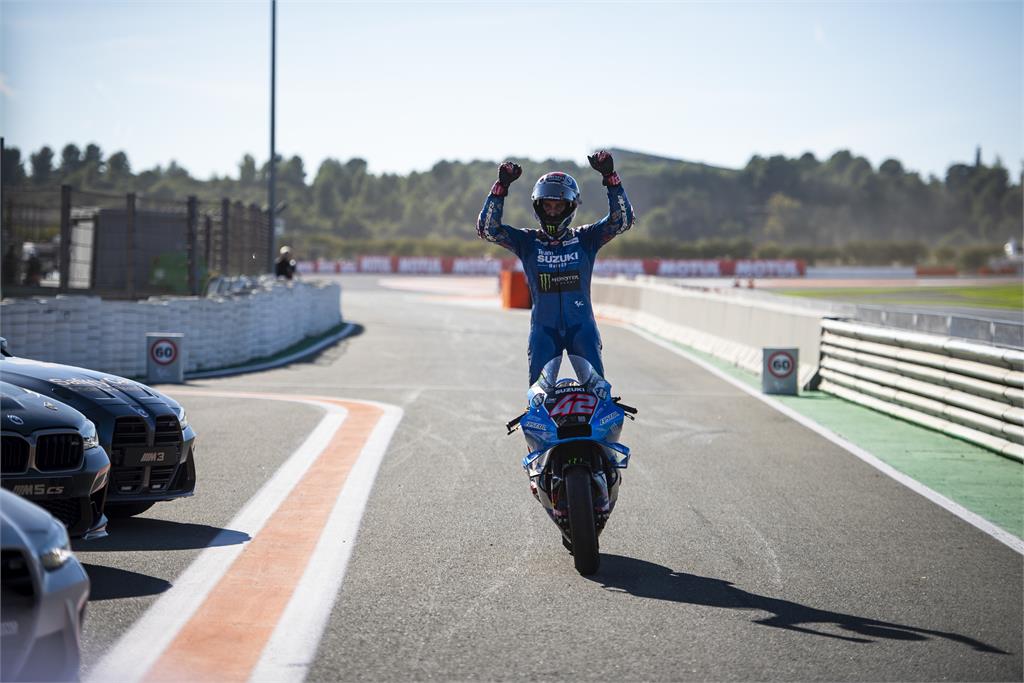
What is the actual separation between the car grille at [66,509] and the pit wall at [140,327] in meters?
9.25

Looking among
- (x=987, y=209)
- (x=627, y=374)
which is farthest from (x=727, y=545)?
(x=987, y=209)

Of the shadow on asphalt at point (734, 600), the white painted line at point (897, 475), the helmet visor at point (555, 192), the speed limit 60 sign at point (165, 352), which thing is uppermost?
the helmet visor at point (555, 192)

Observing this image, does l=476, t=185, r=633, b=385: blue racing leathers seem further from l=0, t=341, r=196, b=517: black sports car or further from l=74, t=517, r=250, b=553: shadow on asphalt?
l=0, t=341, r=196, b=517: black sports car

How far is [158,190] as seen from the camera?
94562mm

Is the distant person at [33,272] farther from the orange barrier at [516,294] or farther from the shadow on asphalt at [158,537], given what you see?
the shadow on asphalt at [158,537]

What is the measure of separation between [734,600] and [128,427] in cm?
369

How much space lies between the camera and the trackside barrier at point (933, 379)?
11430mm

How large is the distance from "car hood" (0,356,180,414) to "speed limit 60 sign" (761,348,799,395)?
33.5ft

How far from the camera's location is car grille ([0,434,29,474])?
246 inches

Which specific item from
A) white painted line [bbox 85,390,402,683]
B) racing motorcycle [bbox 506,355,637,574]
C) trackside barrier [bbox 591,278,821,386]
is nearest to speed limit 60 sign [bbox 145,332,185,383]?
white painted line [bbox 85,390,402,683]

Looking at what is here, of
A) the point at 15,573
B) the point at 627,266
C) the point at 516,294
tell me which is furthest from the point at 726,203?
the point at 15,573

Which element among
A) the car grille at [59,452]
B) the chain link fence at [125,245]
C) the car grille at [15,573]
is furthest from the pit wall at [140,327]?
the car grille at [15,573]

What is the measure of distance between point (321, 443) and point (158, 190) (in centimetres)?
8804

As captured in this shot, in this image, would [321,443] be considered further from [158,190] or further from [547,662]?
[158,190]
